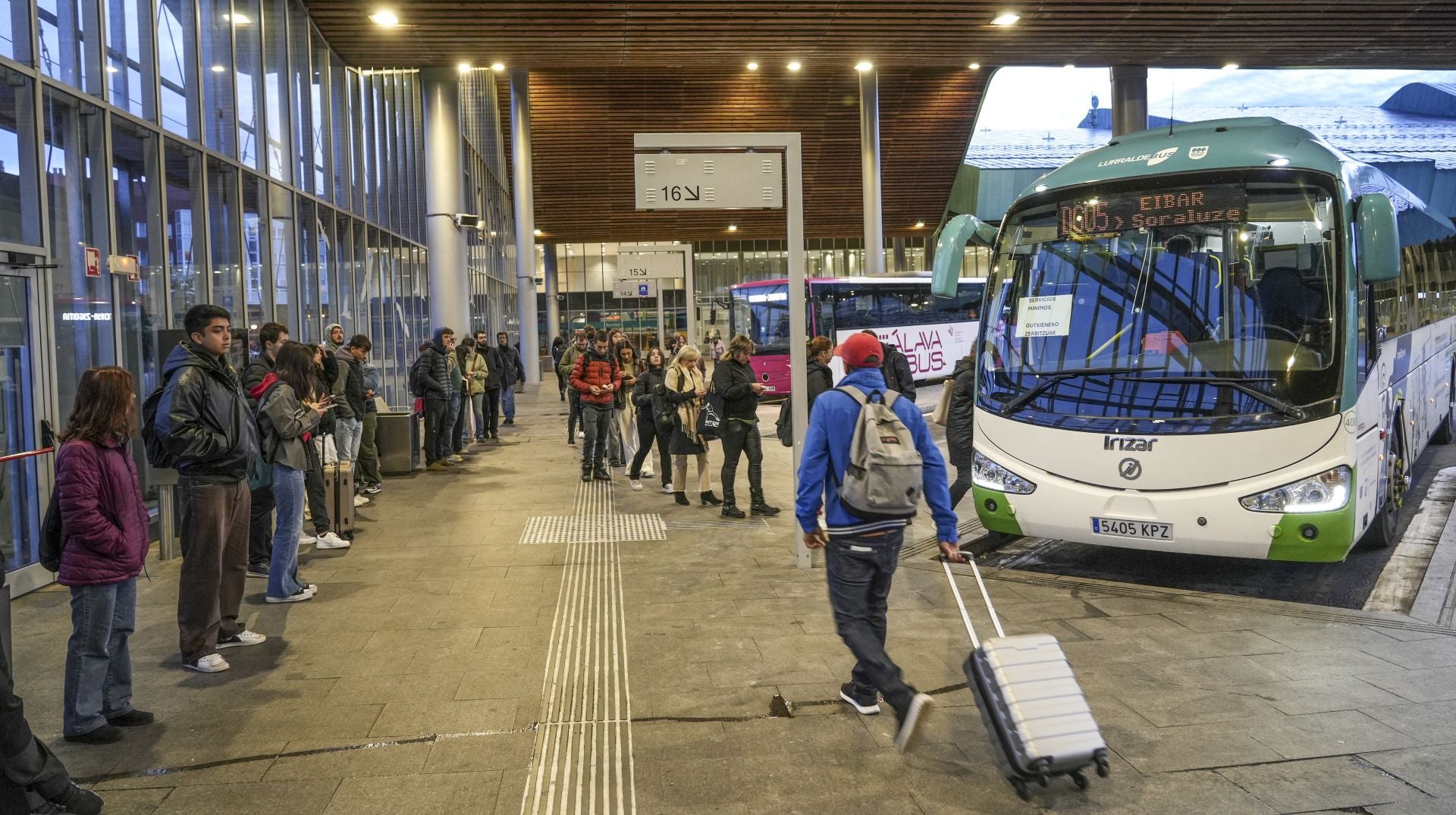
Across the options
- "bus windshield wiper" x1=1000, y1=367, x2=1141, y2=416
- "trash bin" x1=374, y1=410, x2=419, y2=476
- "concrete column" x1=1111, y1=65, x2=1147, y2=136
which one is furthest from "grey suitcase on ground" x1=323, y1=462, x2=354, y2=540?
"concrete column" x1=1111, y1=65, x2=1147, y2=136

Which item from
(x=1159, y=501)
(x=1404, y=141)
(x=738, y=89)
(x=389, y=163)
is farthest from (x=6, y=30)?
(x=1404, y=141)

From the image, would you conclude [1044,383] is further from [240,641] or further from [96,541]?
[96,541]

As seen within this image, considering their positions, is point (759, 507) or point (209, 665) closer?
point (209, 665)

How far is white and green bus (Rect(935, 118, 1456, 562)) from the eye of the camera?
6.49m

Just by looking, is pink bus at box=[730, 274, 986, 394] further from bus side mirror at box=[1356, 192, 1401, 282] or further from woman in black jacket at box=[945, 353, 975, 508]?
bus side mirror at box=[1356, 192, 1401, 282]

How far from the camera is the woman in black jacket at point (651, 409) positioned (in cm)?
1147

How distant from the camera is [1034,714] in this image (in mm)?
3766

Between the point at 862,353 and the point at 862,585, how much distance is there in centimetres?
94

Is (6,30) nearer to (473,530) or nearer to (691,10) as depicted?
(473,530)

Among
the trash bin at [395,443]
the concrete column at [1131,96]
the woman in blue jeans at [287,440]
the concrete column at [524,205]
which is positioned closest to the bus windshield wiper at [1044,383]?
the woman in blue jeans at [287,440]

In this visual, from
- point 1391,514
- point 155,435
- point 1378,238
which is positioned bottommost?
point 1391,514

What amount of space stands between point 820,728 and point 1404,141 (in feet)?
176

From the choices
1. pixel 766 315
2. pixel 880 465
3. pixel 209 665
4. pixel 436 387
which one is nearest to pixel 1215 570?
pixel 880 465

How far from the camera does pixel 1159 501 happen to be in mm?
6691
